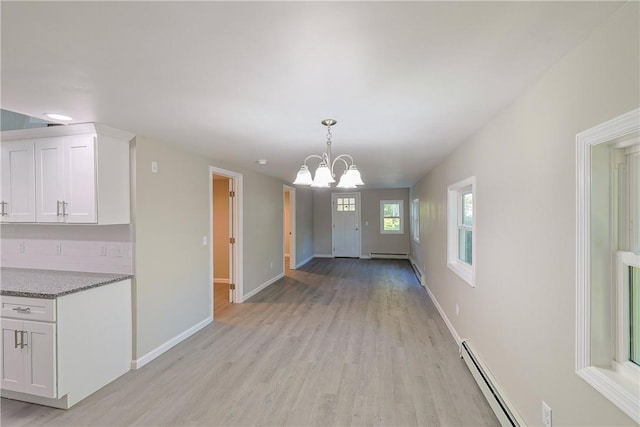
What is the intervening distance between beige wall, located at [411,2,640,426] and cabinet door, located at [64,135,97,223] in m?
3.33

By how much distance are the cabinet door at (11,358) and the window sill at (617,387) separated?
3596mm

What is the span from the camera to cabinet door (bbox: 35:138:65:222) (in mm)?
2717

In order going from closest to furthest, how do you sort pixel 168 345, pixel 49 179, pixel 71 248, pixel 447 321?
pixel 49 179, pixel 71 248, pixel 168 345, pixel 447 321

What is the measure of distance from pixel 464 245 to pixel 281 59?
3193 mm

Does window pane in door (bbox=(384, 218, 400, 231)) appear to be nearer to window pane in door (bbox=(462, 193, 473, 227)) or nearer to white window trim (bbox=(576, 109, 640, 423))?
window pane in door (bbox=(462, 193, 473, 227))

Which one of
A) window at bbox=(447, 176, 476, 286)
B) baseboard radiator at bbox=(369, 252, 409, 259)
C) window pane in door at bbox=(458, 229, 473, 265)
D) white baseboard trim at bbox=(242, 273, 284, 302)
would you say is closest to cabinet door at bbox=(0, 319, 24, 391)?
white baseboard trim at bbox=(242, 273, 284, 302)

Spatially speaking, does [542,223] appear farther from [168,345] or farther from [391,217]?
[391,217]

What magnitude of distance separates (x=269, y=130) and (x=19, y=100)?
1716mm

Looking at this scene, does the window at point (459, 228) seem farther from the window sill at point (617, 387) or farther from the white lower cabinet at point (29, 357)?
the white lower cabinet at point (29, 357)

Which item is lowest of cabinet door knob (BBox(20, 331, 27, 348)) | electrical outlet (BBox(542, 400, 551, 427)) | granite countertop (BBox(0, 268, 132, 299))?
electrical outlet (BBox(542, 400, 551, 427))

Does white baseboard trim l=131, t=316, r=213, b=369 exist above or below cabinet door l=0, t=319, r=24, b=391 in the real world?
below

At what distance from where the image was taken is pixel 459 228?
3779mm

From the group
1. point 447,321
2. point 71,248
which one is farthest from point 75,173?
point 447,321

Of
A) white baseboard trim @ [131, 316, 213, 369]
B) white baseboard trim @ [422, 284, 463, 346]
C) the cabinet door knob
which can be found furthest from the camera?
white baseboard trim @ [422, 284, 463, 346]
